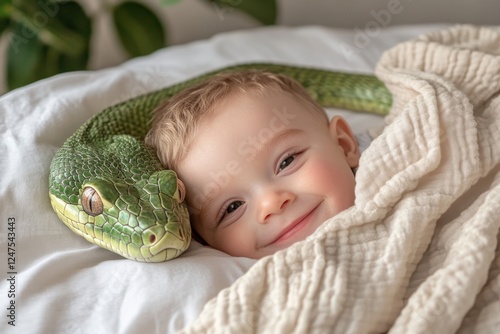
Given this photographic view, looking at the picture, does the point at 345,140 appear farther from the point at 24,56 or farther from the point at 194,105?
the point at 24,56

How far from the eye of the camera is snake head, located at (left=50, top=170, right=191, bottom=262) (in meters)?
1.18

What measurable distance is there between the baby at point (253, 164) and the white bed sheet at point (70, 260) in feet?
0.27

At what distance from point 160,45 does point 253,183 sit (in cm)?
142

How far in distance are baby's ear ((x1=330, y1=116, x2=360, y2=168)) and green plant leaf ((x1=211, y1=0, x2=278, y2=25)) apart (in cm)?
122

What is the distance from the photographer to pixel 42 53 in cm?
245

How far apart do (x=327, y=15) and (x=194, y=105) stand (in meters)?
1.76

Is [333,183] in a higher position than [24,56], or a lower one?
higher

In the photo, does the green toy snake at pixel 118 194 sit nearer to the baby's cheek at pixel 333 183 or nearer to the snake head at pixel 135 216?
the snake head at pixel 135 216

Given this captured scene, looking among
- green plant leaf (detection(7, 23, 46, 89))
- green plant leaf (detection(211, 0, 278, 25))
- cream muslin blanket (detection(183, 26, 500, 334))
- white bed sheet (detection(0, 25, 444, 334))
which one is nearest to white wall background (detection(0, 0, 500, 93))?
green plant leaf (detection(211, 0, 278, 25))

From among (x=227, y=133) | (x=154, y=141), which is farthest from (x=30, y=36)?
(x=227, y=133)

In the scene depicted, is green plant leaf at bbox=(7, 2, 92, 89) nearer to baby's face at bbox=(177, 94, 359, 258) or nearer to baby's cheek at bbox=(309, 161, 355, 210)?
baby's face at bbox=(177, 94, 359, 258)

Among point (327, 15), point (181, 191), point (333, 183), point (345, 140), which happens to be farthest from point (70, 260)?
point (327, 15)

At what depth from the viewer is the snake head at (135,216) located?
118cm

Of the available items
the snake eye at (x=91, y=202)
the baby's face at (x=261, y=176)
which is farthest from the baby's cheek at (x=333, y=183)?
the snake eye at (x=91, y=202)
